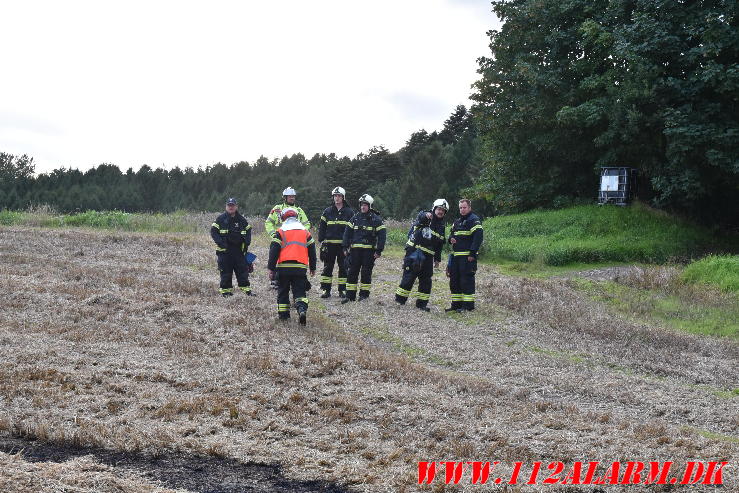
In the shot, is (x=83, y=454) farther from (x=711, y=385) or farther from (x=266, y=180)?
(x=266, y=180)

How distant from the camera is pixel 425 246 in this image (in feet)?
55.6

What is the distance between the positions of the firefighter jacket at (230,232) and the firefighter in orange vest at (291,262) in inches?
126

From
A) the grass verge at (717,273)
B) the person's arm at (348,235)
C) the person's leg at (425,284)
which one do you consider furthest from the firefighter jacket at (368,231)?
the grass verge at (717,273)

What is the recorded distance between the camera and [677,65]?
27.9m

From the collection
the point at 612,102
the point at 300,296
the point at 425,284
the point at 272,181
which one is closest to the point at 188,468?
the point at 300,296

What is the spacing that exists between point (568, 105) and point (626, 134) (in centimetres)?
458

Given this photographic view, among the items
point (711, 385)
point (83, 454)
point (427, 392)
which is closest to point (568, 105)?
point (711, 385)

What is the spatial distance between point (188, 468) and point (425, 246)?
10.3m

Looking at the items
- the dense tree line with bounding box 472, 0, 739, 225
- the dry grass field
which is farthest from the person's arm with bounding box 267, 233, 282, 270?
the dense tree line with bounding box 472, 0, 739, 225

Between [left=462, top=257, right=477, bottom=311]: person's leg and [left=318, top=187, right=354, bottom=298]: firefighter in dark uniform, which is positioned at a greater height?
[left=318, top=187, right=354, bottom=298]: firefighter in dark uniform

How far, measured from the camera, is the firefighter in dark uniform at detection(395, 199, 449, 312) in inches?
660

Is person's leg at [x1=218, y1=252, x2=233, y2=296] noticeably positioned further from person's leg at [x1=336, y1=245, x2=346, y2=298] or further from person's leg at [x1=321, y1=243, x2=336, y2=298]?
person's leg at [x1=336, y1=245, x2=346, y2=298]

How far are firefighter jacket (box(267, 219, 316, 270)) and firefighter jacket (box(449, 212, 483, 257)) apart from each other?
4010 millimetres

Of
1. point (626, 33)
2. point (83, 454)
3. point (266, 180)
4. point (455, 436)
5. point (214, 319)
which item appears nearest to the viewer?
point (83, 454)
